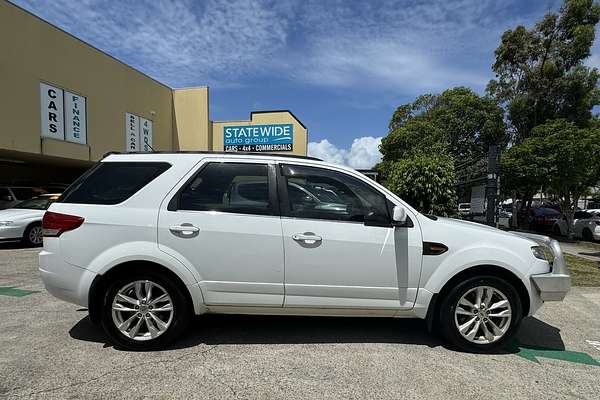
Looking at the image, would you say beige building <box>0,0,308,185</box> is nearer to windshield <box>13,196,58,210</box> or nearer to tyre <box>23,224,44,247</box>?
windshield <box>13,196,58,210</box>

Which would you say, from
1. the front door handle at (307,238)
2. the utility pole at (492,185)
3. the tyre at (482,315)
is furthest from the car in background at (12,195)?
the utility pole at (492,185)

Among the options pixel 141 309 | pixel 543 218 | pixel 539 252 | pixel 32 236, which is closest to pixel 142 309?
pixel 141 309

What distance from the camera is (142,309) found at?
3590 mm

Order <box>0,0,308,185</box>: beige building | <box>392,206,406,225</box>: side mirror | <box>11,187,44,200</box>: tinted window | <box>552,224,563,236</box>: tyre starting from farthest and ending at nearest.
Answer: <box>552,224,563,236</box>: tyre → <box>0,0,308,185</box>: beige building → <box>11,187,44,200</box>: tinted window → <box>392,206,406,225</box>: side mirror

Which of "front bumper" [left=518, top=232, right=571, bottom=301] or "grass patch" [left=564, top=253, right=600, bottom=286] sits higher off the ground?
"front bumper" [left=518, top=232, right=571, bottom=301]

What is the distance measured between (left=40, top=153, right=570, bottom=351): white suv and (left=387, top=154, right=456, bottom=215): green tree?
7985mm

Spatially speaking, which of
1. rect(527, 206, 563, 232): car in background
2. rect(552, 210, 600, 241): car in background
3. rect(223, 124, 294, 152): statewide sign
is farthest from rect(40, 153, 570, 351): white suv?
rect(223, 124, 294, 152): statewide sign

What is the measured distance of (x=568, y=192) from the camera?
17.2 meters

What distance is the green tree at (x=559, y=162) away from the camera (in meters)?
15.8

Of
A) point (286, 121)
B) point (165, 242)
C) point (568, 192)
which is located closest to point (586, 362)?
point (165, 242)

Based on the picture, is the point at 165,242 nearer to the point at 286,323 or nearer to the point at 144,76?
the point at 286,323

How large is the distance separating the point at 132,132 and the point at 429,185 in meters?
15.8

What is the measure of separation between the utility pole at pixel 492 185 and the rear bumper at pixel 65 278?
9.46 meters

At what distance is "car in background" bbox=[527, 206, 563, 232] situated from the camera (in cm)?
2111
